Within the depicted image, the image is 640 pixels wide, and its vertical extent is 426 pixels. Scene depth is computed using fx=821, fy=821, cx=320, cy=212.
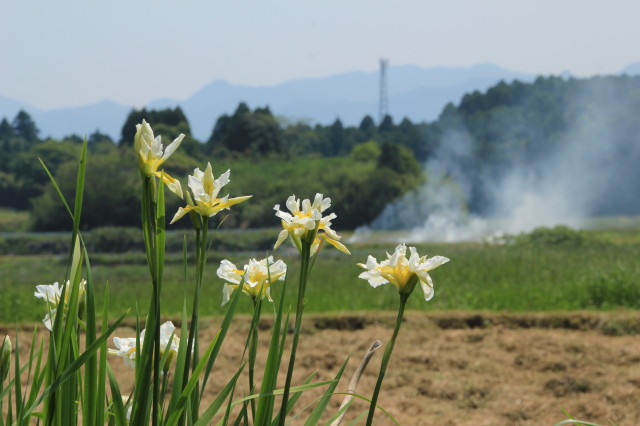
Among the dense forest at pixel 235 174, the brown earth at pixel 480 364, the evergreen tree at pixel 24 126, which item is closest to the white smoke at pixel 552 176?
the dense forest at pixel 235 174

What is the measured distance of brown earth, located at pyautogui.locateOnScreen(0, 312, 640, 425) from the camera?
339 centimetres

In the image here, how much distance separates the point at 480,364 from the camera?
13.2 feet

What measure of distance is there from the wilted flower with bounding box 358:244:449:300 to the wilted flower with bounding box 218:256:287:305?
19 centimetres

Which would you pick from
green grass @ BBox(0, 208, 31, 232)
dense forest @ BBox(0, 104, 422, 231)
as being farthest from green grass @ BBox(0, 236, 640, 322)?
green grass @ BBox(0, 208, 31, 232)

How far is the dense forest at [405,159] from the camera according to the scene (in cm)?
2123

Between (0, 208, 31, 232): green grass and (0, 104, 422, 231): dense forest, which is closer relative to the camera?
(0, 104, 422, 231): dense forest

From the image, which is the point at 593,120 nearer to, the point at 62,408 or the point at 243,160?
the point at 243,160

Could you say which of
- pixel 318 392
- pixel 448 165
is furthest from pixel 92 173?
pixel 318 392

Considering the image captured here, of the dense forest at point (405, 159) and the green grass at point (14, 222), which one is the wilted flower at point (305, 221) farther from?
the green grass at point (14, 222)

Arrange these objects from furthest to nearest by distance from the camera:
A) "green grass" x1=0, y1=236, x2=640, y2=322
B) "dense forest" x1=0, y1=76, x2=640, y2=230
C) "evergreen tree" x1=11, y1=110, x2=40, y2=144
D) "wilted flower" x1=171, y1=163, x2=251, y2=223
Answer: "evergreen tree" x1=11, y1=110, x2=40, y2=144, "dense forest" x1=0, y1=76, x2=640, y2=230, "green grass" x1=0, y1=236, x2=640, y2=322, "wilted flower" x1=171, y1=163, x2=251, y2=223

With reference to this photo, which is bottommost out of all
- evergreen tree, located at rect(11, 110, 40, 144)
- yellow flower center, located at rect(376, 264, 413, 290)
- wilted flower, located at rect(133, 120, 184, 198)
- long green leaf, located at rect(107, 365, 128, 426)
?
long green leaf, located at rect(107, 365, 128, 426)

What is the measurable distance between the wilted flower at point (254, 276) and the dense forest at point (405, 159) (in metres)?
18.8

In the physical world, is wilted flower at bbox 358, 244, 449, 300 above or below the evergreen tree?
below

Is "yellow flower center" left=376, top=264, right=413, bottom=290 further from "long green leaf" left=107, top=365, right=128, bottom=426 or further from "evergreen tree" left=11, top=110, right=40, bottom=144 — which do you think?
"evergreen tree" left=11, top=110, right=40, bottom=144
